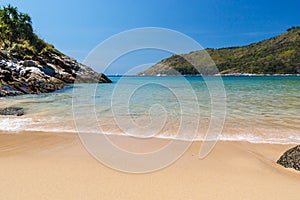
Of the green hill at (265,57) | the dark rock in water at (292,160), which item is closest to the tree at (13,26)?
the dark rock in water at (292,160)

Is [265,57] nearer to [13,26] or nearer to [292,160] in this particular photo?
[13,26]

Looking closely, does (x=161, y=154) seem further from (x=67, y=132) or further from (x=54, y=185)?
(x=67, y=132)

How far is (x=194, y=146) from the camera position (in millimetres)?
5254

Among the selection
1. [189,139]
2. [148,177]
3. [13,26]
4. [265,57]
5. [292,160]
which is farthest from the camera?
[265,57]

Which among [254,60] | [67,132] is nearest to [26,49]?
[67,132]

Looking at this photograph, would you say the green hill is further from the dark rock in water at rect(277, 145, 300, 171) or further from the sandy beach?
the sandy beach

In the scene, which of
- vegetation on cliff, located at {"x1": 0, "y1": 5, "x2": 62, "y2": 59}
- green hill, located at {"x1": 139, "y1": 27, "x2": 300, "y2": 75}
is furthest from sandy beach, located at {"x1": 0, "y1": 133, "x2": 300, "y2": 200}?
green hill, located at {"x1": 139, "y1": 27, "x2": 300, "y2": 75}

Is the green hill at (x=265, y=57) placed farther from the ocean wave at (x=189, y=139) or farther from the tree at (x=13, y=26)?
the ocean wave at (x=189, y=139)

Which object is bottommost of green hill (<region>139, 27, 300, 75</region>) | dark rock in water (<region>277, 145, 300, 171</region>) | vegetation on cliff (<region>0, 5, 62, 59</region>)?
dark rock in water (<region>277, 145, 300, 171</region>)

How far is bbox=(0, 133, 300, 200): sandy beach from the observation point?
294 cm

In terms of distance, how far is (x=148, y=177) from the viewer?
345 cm

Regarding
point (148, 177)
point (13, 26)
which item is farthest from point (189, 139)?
point (13, 26)

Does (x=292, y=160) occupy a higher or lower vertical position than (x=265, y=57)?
lower

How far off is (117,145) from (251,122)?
17.5 feet
